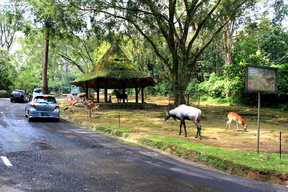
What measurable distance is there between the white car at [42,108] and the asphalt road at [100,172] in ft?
19.0

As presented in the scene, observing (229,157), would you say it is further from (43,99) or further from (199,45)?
(199,45)

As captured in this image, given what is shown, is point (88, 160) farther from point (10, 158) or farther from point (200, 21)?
point (200, 21)

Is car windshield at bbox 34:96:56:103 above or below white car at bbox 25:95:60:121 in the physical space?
above

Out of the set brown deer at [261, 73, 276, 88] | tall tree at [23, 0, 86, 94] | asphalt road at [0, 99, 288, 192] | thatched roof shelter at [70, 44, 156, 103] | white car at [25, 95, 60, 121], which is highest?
tall tree at [23, 0, 86, 94]

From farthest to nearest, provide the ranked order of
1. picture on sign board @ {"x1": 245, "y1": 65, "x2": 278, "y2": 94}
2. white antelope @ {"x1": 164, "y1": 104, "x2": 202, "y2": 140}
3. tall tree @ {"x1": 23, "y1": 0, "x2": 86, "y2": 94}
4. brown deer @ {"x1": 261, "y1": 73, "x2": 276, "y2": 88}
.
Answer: tall tree @ {"x1": 23, "y1": 0, "x2": 86, "y2": 94} → white antelope @ {"x1": 164, "y1": 104, "x2": 202, "y2": 140} → brown deer @ {"x1": 261, "y1": 73, "x2": 276, "y2": 88} → picture on sign board @ {"x1": 245, "y1": 65, "x2": 278, "y2": 94}

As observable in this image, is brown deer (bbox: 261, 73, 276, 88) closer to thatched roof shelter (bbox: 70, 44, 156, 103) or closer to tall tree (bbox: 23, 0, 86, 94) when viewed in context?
tall tree (bbox: 23, 0, 86, 94)

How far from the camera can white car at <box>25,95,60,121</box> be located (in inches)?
521

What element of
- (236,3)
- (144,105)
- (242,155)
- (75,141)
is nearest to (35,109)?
(75,141)

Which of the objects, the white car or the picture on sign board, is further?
the white car

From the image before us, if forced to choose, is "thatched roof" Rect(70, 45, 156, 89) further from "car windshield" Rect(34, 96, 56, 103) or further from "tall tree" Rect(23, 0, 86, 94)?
"car windshield" Rect(34, 96, 56, 103)

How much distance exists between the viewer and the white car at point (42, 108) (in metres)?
13.2

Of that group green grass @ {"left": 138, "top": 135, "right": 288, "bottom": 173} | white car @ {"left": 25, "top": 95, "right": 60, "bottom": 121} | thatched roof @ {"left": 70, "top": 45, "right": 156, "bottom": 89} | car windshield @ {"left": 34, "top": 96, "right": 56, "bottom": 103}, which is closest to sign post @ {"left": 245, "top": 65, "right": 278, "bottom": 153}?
green grass @ {"left": 138, "top": 135, "right": 288, "bottom": 173}

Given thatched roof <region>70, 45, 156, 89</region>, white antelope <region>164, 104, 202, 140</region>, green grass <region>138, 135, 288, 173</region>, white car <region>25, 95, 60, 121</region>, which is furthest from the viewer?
thatched roof <region>70, 45, 156, 89</region>

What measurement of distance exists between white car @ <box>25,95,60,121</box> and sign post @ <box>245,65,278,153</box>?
1090 centimetres
